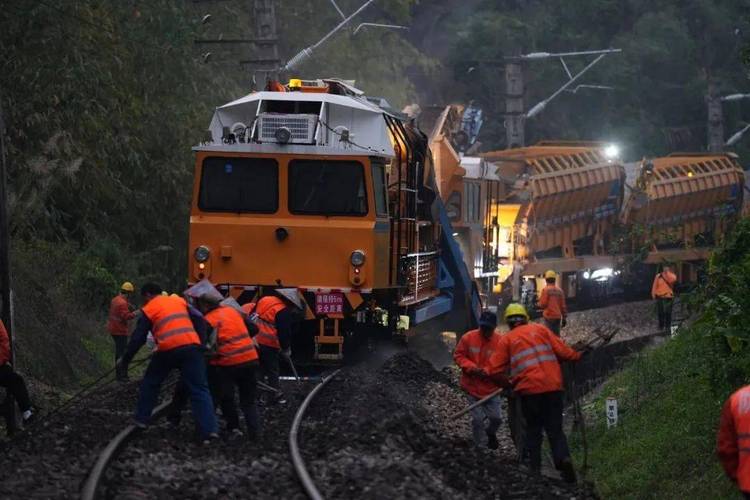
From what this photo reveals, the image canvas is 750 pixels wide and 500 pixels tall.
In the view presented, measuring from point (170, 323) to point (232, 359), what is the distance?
1.04 m

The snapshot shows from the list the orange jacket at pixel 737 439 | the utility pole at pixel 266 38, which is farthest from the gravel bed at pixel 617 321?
the orange jacket at pixel 737 439

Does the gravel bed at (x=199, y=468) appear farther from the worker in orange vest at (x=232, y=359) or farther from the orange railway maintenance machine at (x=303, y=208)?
the orange railway maintenance machine at (x=303, y=208)

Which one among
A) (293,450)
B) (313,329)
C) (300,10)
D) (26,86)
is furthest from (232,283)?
(300,10)

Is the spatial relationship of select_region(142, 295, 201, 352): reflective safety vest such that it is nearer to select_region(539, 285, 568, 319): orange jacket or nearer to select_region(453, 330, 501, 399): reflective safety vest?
select_region(453, 330, 501, 399): reflective safety vest

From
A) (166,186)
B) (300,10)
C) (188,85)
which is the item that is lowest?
(166,186)

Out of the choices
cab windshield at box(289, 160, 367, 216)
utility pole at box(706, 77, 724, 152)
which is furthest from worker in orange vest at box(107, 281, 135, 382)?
utility pole at box(706, 77, 724, 152)

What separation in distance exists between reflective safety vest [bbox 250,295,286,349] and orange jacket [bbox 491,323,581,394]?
4.54 meters

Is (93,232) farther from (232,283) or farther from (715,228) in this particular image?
(715,228)

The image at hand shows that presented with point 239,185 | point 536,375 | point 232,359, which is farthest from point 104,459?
point 239,185

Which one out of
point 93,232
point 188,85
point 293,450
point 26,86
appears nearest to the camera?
point 293,450

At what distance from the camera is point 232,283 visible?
18938 mm

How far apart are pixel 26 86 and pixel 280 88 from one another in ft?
25.0

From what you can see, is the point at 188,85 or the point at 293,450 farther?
the point at 188,85

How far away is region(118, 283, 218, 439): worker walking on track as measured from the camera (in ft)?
42.5
